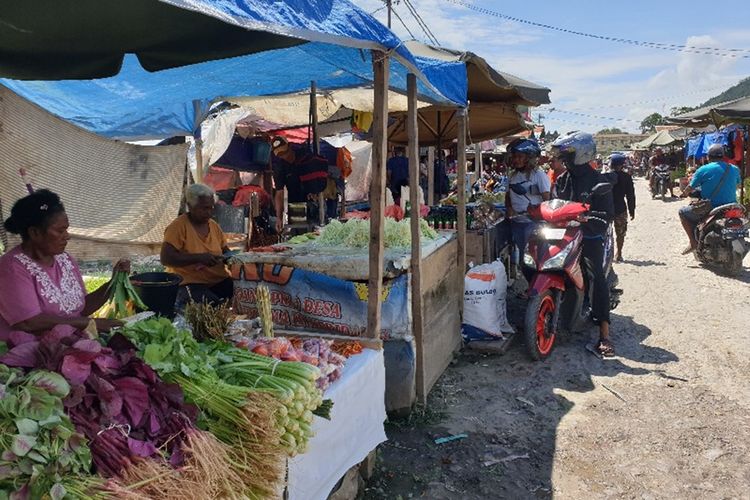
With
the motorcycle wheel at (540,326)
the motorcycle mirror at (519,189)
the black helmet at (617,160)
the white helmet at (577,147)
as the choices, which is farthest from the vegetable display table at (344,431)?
the black helmet at (617,160)

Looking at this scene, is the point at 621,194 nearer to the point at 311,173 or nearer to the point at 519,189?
the point at 519,189

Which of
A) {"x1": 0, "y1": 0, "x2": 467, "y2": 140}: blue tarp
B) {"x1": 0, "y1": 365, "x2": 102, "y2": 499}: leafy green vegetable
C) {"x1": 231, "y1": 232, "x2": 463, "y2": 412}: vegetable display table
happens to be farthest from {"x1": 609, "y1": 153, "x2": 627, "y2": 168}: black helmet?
{"x1": 0, "y1": 365, "x2": 102, "y2": 499}: leafy green vegetable

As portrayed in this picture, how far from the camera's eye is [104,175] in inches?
251

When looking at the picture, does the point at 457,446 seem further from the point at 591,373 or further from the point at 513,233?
the point at 513,233

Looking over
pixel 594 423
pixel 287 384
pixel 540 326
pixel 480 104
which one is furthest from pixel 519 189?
pixel 287 384

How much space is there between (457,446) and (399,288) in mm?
1174

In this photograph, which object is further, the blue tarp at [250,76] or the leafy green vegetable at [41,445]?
the blue tarp at [250,76]

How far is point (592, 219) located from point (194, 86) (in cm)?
412

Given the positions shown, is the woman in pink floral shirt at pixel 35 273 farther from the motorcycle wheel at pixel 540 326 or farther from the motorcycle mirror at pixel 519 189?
the motorcycle mirror at pixel 519 189

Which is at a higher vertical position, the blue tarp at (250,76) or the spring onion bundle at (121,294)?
the blue tarp at (250,76)

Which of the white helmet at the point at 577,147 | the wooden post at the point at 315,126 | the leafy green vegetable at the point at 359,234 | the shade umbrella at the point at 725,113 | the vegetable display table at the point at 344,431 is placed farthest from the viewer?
the shade umbrella at the point at 725,113

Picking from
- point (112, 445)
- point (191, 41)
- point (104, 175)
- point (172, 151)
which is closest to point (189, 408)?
point (112, 445)

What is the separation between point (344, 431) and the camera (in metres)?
3.01

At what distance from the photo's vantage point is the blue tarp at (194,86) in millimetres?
4293
